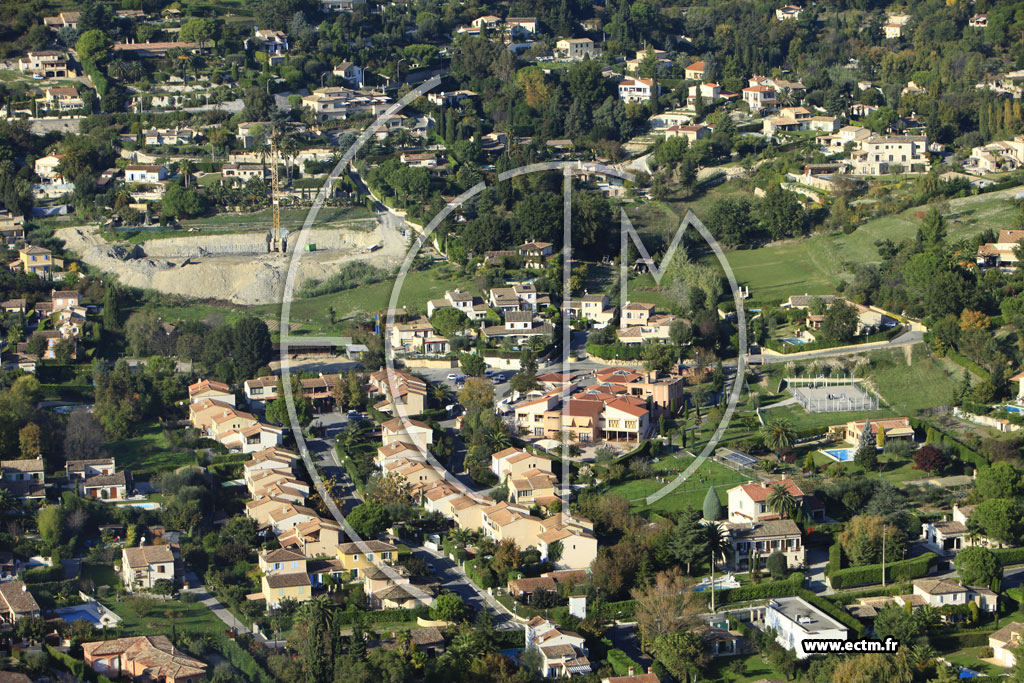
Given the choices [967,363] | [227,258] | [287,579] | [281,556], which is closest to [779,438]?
Result: [967,363]

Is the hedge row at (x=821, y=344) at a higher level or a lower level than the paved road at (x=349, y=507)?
higher

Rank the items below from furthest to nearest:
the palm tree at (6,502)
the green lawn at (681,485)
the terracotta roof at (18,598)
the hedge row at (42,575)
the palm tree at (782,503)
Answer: the green lawn at (681,485), the palm tree at (6,502), the palm tree at (782,503), the hedge row at (42,575), the terracotta roof at (18,598)

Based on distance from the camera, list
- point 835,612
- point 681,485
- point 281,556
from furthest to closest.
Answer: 1. point 681,485
2. point 281,556
3. point 835,612

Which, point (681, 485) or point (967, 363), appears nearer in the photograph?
point (681, 485)

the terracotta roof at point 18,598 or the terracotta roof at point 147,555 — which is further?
the terracotta roof at point 147,555

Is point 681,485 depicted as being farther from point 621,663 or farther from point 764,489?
point 621,663

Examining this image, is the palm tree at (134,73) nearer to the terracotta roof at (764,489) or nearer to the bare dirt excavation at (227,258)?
the bare dirt excavation at (227,258)

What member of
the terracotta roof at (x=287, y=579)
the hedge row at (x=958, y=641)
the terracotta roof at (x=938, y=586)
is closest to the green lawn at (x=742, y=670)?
the hedge row at (x=958, y=641)

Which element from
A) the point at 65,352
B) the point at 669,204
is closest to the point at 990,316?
the point at 669,204
